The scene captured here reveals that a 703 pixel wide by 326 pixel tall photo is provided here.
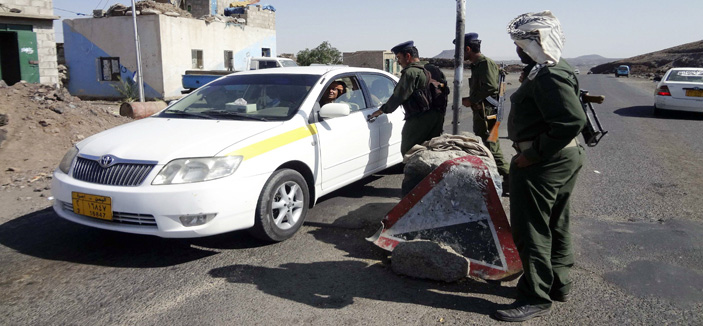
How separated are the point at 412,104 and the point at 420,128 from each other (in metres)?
0.27

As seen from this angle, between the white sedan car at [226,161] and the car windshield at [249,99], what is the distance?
11mm

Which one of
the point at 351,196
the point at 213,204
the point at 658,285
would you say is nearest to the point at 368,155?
the point at 351,196

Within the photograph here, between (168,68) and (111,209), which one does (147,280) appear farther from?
(168,68)

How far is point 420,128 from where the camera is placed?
219 inches

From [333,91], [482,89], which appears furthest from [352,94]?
[482,89]

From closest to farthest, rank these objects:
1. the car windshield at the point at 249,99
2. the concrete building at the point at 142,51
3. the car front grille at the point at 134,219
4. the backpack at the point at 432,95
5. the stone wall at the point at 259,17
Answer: the car front grille at the point at 134,219
the car windshield at the point at 249,99
the backpack at the point at 432,95
the concrete building at the point at 142,51
the stone wall at the point at 259,17

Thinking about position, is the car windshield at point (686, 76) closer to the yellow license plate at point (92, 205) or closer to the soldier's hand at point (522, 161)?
the soldier's hand at point (522, 161)

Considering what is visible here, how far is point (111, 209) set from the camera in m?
3.89

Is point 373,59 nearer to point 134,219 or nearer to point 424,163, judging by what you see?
point 424,163

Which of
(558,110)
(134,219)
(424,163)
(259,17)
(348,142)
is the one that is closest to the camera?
(558,110)

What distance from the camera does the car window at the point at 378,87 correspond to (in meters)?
6.15

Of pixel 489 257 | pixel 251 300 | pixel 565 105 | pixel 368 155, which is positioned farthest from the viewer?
pixel 368 155

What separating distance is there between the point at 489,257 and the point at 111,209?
279cm

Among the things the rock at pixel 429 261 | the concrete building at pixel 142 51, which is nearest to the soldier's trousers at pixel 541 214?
the rock at pixel 429 261
